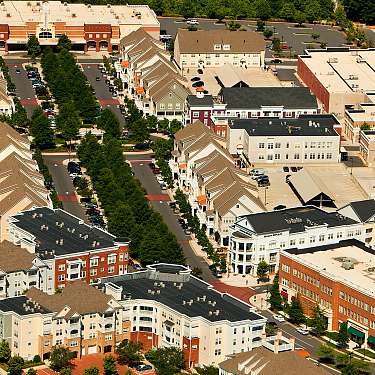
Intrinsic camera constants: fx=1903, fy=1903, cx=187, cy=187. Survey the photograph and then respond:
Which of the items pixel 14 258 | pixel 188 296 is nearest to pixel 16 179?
pixel 14 258

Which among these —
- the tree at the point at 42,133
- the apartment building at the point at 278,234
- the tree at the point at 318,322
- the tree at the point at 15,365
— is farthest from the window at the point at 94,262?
the tree at the point at 42,133

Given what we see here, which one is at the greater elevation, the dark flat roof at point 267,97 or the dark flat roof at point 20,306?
the dark flat roof at point 267,97

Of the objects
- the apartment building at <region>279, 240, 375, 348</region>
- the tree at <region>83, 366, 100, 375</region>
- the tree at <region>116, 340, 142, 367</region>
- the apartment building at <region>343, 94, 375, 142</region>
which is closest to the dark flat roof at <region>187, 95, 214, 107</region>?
the apartment building at <region>343, 94, 375, 142</region>

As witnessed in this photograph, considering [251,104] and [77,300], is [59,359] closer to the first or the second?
[77,300]

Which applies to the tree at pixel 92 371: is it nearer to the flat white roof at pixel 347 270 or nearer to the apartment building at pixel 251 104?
the flat white roof at pixel 347 270

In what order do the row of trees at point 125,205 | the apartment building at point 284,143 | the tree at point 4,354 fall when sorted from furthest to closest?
the apartment building at point 284,143
the row of trees at point 125,205
the tree at point 4,354

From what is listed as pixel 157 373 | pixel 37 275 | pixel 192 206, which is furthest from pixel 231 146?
pixel 157 373
